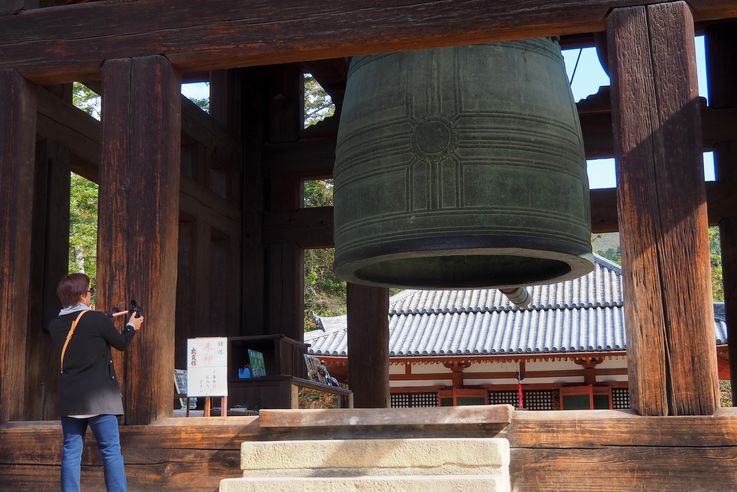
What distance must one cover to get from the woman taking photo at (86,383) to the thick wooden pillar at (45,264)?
2490 mm

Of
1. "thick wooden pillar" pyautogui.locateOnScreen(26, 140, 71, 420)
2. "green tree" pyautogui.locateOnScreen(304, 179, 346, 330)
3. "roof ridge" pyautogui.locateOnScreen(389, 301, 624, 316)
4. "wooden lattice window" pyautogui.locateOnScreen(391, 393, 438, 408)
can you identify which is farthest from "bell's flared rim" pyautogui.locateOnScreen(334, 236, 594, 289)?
"green tree" pyautogui.locateOnScreen(304, 179, 346, 330)

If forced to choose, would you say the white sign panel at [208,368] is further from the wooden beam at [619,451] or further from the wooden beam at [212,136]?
the wooden beam at [212,136]

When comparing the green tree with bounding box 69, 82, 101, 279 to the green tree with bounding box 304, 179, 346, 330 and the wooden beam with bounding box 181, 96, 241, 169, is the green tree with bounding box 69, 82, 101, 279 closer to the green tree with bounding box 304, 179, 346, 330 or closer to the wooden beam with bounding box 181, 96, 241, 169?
the green tree with bounding box 304, 179, 346, 330

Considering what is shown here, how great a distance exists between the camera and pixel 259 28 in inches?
185

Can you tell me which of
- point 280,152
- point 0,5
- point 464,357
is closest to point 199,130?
point 280,152

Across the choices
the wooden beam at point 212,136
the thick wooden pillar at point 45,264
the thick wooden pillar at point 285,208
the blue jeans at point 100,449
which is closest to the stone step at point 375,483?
the blue jeans at point 100,449

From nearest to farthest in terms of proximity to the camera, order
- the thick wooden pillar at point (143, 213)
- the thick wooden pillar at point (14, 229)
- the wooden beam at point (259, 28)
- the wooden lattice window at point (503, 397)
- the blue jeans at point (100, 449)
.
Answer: the blue jeans at point (100, 449) → the wooden beam at point (259, 28) → the thick wooden pillar at point (143, 213) → the thick wooden pillar at point (14, 229) → the wooden lattice window at point (503, 397)

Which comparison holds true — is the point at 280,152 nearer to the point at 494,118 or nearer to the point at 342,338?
the point at 494,118

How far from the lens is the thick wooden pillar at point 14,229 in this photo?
4770mm

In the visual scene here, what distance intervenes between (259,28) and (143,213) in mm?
1030

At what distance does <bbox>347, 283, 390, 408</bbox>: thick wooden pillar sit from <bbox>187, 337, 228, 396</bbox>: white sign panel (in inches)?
154

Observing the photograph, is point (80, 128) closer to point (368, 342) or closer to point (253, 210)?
point (253, 210)

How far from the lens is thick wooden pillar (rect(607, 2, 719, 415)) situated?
13.1 feet

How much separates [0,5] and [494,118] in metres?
2.66
